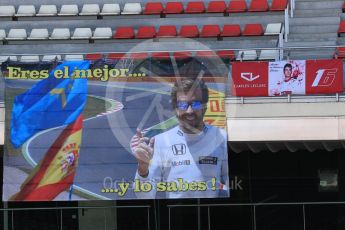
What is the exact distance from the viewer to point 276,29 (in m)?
20.2

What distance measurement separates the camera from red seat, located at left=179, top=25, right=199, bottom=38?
806 inches

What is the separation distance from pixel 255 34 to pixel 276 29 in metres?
0.69

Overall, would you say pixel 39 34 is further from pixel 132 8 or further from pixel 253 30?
pixel 253 30

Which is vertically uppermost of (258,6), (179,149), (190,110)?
(258,6)

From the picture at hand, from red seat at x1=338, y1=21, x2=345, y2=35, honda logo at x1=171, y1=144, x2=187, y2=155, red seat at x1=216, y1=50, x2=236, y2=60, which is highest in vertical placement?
red seat at x1=338, y1=21, x2=345, y2=35

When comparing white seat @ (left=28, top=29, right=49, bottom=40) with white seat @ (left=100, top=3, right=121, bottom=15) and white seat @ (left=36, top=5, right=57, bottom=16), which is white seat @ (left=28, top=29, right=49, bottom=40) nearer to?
white seat @ (left=36, top=5, right=57, bottom=16)

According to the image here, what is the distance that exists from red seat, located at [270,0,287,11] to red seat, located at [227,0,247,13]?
959mm

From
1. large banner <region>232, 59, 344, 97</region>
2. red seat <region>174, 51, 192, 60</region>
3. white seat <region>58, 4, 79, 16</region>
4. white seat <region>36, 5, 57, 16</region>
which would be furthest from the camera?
white seat <region>36, 5, 57, 16</region>

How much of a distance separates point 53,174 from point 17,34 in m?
9.27

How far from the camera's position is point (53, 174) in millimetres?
13406

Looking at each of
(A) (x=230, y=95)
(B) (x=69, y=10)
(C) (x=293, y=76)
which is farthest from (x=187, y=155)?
(B) (x=69, y=10)

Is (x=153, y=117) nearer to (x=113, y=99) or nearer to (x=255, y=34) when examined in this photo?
(x=113, y=99)

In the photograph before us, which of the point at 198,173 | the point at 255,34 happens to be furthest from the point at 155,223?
the point at 255,34

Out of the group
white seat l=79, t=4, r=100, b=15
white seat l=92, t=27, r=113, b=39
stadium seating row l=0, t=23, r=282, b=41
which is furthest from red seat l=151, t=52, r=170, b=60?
white seat l=79, t=4, r=100, b=15
